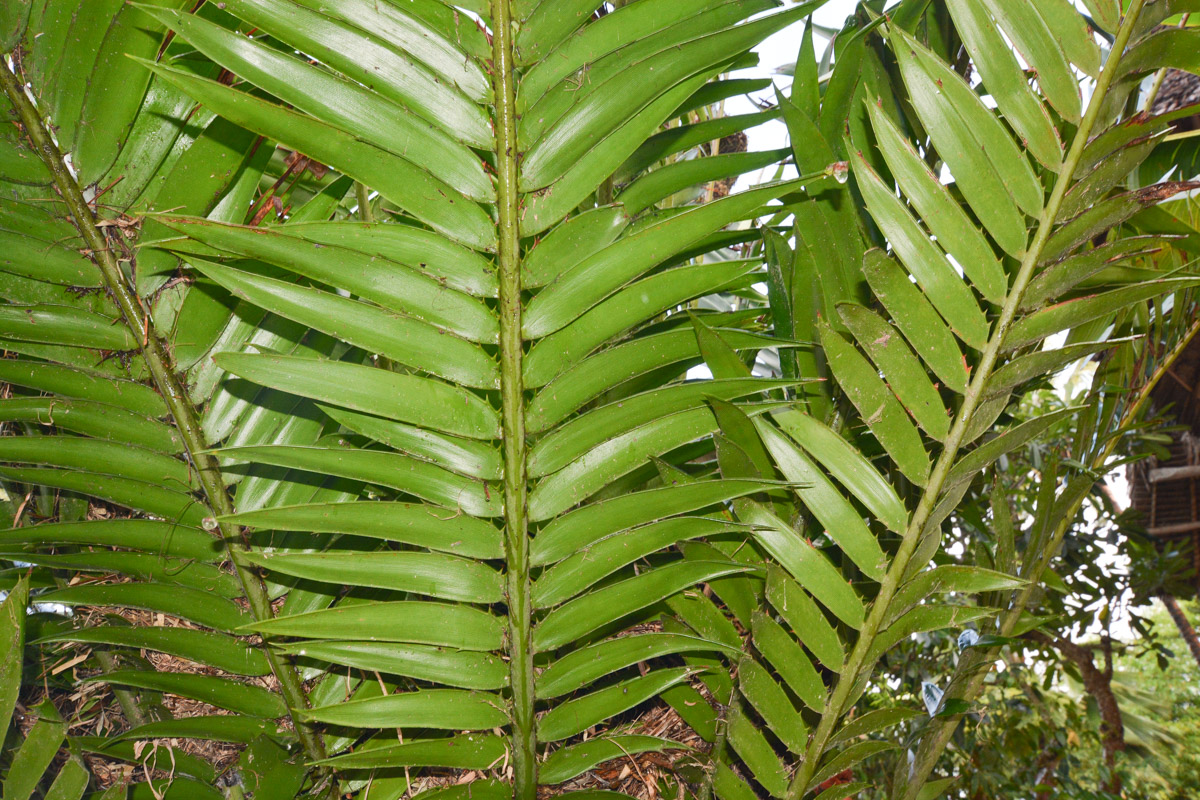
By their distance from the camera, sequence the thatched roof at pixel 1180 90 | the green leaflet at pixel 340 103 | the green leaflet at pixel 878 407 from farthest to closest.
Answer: the thatched roof at pixel 1180 90, the green leaflet at pixel 878 407, the green leaflet at pixel 340 103

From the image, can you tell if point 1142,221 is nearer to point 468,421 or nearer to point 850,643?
point 850,643

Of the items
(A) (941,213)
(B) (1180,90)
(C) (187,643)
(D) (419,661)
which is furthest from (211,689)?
(B) (1180,90)

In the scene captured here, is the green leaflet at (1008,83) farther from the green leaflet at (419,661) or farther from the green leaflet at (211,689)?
the green leaflet at (211,689)

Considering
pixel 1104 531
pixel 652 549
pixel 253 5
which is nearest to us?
pixel 253 5

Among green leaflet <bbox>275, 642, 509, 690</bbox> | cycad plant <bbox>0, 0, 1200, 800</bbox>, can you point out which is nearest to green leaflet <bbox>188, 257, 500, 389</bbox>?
cycad plant <bbox>0, 0, 1200, 800</bbox>

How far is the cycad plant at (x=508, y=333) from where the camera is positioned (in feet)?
1.72

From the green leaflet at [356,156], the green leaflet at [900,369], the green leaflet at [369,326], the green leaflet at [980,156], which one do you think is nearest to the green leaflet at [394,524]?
the green leaflet at [369,326]

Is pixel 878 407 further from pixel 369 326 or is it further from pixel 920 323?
pixel 369 326

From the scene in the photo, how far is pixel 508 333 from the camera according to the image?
1.84ft

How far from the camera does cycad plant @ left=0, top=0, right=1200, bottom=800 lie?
52cm

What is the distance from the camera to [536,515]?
587 mm

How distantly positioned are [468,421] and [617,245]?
0.18 m

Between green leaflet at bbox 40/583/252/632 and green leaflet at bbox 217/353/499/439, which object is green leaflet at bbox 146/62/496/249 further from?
green leaflet at bbox 40/583/252/632

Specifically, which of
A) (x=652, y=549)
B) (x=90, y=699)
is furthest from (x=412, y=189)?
(x=90, y=699)
